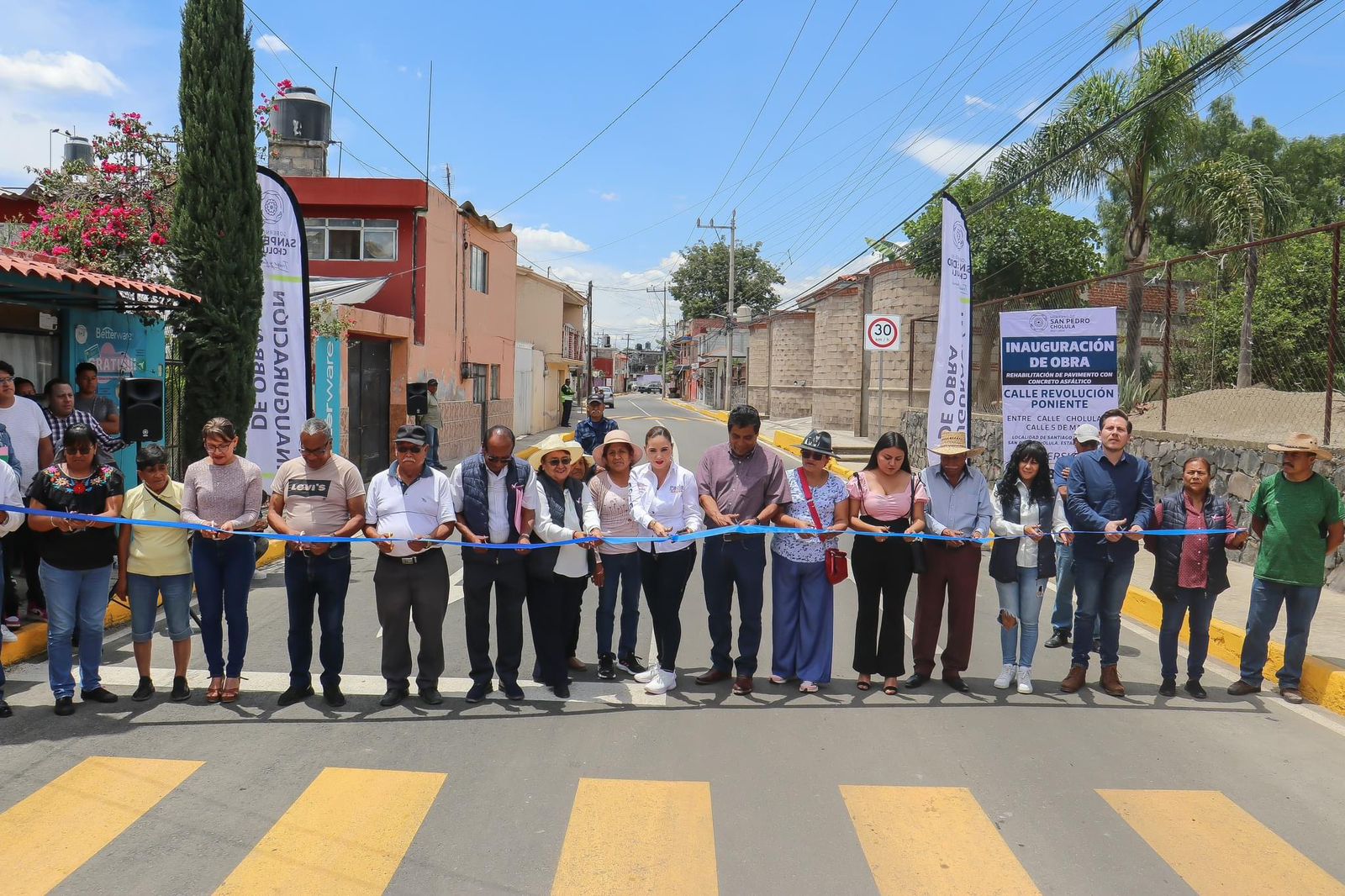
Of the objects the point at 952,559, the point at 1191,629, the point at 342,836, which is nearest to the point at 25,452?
the point at 342,836

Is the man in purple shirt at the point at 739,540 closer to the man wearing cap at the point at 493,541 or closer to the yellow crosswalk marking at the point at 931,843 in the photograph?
the man wearing cap at the point at 493,541

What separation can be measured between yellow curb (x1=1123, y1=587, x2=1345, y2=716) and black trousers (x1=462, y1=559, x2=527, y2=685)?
496 cm

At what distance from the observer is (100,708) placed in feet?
19.8

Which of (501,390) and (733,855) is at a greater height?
(501,390)

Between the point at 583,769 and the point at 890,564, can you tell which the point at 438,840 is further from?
the point at 890,564

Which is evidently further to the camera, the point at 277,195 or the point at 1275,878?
the point at 277,195

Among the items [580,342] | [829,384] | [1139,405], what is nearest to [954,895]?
[1139,405]

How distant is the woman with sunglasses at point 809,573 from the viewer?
6590mm

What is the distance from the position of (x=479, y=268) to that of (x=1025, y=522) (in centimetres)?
2231

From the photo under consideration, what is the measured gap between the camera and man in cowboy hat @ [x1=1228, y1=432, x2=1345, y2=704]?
6465 mm

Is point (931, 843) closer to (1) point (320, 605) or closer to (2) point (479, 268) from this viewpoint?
(1) point (320, 605)

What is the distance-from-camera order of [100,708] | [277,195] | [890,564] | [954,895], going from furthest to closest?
[277,195] → [890,564] → [100,708] → [954,895]

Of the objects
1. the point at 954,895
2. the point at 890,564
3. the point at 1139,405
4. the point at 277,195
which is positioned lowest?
the point at 954,895

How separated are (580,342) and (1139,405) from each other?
46.6 meters
